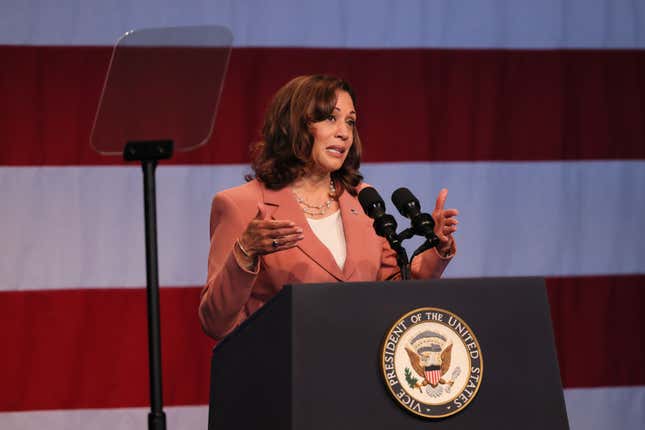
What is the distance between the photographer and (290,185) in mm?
1773

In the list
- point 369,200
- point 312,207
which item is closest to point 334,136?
point 312,207

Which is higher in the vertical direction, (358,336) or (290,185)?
(290,185)

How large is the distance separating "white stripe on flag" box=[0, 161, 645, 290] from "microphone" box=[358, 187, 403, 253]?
1132 millimetres

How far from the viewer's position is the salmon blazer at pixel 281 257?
1.57 metres

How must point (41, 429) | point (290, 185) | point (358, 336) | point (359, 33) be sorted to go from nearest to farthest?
point (358, 336)
point (290, 185)
point (41, 429)
point (359, 33)

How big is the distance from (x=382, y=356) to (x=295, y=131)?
0.79 m

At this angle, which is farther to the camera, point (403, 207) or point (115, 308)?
point (115, 308)

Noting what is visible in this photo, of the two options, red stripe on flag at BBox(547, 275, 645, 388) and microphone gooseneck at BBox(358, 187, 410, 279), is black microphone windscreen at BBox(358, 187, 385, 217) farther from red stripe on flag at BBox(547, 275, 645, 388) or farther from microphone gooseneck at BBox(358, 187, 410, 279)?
red stripe on flag at BBox(547, 275, 645, 388)

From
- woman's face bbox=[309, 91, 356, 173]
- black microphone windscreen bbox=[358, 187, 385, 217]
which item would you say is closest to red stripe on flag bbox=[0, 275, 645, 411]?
woman's face bbox=[309, 91, 356, 173]

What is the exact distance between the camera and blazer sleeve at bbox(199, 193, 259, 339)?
1.39 metres

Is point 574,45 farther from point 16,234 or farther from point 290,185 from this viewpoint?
point 16,234

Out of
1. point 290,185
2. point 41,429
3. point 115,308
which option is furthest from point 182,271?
point 290,185

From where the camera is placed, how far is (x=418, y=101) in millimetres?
2676

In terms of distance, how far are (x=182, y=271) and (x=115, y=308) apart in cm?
22
